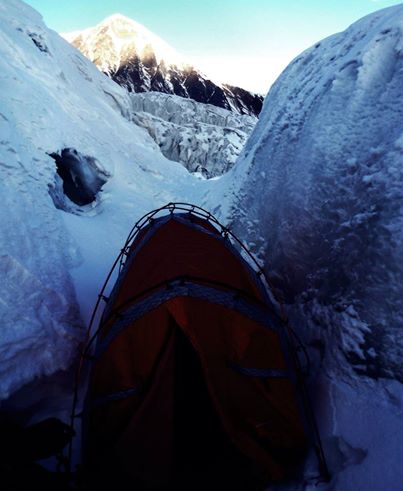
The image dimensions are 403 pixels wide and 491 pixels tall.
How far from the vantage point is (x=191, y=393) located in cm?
340

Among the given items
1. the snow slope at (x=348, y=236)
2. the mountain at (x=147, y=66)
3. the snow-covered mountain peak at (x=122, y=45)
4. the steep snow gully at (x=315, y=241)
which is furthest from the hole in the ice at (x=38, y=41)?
the snow-covered mountain peak at (x=122, y=45)

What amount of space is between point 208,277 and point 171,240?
3.04 ft

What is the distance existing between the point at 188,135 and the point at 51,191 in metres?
26.5

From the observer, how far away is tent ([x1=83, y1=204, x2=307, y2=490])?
9.27ft

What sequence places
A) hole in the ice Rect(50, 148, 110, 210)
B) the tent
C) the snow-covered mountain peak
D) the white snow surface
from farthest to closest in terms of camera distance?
1. the snow-covered mountain peak
2. the white snow surface
3. hole in the ice Rect(50, 148, 110, 210)
4. the tent

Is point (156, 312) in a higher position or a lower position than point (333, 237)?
lower

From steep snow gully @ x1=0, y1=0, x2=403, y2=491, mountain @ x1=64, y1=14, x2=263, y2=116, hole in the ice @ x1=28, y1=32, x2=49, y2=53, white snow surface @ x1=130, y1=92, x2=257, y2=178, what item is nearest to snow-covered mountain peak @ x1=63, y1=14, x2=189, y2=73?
mountain @ x1=64, y1=14, x2=263, y2=116

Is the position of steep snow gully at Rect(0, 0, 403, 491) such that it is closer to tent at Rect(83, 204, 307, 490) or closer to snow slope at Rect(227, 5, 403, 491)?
snow slope at Rect(227, 5, 403, 491)

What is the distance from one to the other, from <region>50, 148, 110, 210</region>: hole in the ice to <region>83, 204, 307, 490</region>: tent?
595 centimetres

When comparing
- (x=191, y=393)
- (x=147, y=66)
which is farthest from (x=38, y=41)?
(x=147, y=66)

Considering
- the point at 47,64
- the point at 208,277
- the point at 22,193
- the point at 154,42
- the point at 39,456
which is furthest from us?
the point at 154,42

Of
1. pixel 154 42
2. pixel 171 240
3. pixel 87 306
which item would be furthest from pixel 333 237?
pixel 154 42

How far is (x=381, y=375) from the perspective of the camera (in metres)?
3.26

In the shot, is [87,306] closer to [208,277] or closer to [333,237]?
[208,277]
